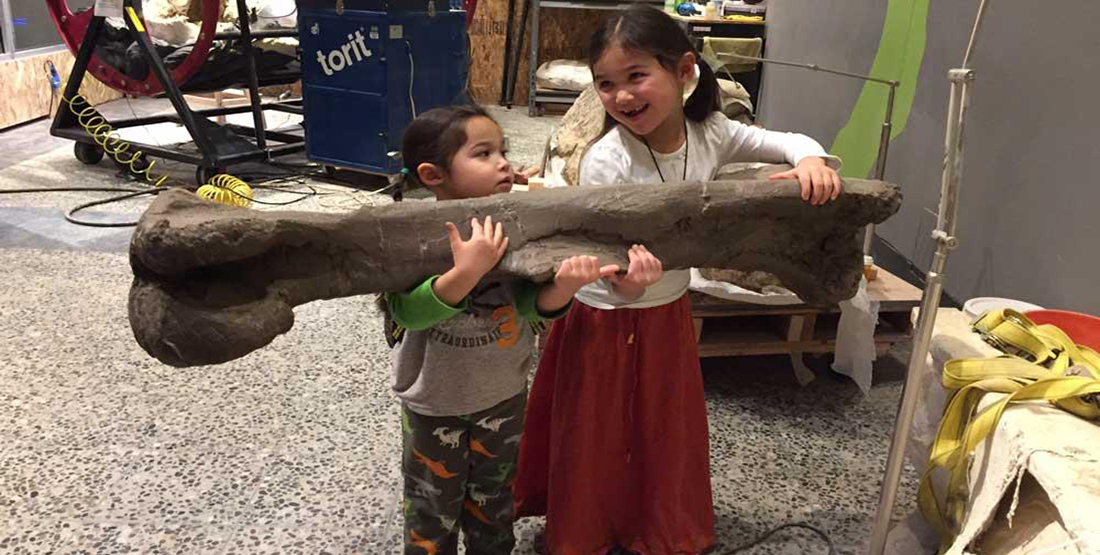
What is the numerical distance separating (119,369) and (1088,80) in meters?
2.75

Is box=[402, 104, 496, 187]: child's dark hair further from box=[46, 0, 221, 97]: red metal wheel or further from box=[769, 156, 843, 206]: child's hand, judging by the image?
box=[46, 0, 221, 97]: red metal wheel

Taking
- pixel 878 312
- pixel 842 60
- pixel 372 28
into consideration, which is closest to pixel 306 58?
pixel 372 28

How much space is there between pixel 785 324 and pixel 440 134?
4.84ft

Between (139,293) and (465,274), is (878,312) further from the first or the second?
(139,293)

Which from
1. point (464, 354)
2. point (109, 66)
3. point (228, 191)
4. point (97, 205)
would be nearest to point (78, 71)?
point (109, 66)

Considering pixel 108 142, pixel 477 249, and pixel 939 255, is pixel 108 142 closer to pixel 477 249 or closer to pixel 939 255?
pixel 477 249

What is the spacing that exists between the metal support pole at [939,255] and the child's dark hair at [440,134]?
70 centimetres

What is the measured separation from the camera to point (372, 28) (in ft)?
12.8

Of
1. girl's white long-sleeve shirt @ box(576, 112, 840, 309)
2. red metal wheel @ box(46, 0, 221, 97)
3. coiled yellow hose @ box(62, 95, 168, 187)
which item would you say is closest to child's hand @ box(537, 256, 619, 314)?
girl's white long-sleeve shirt @ box(576, 112, 840, 309)

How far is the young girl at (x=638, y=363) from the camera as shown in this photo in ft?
4.25

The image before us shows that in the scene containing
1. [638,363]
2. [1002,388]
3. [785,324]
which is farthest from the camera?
[785,324]

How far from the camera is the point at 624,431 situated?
1565 mm

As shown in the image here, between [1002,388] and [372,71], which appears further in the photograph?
[372,71]

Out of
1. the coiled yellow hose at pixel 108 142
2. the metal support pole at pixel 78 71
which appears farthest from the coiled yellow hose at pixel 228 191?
the metal support pole at pixel 78 71
